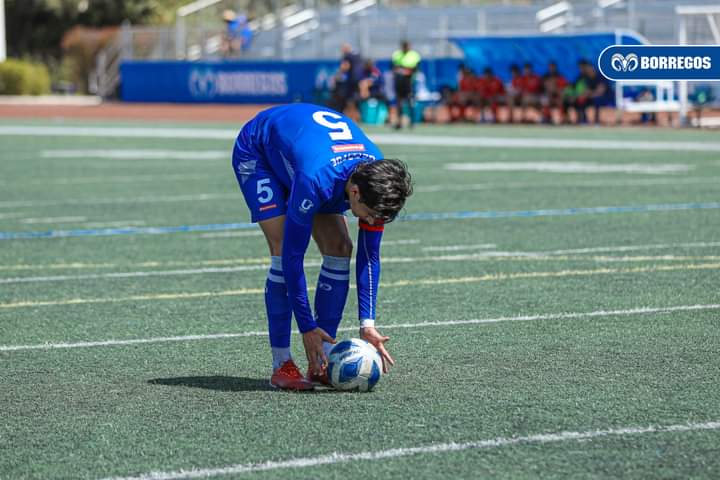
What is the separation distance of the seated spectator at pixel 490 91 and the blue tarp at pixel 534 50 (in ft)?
5.19

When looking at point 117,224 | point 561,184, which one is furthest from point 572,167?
point 117,224

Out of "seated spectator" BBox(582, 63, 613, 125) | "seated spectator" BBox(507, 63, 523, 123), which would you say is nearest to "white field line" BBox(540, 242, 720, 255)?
"seated spectator" BBox(582, 63, 613, 125)

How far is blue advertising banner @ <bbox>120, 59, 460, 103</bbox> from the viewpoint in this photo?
41.0 meters

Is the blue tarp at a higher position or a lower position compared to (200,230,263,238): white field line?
higher

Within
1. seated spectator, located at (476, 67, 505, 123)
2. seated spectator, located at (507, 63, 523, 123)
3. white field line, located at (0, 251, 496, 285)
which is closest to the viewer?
white field line, located at (0, 251, 496, 285)

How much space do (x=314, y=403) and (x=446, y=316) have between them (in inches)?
95.1

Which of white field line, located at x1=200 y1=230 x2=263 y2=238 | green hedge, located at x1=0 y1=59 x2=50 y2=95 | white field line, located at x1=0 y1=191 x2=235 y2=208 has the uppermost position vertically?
green hedge, located at x1=0 y1=59 x2=50 y2=95

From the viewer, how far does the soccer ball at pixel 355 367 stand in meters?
6.52

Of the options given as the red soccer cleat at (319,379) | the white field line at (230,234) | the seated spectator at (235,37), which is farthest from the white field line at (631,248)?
the seated spectator at (235,37)

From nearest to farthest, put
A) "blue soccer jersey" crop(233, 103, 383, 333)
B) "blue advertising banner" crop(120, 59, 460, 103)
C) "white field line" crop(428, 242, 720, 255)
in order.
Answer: "blue soccer jersey" crop(233, 103, 383, 333) < "white field line" crop(428, 242, 720, 255) < "blue advertising banner" crop(120, 59, 460, 103)

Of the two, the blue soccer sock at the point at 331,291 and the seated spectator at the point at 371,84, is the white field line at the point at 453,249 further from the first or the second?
the seated spectator at the point at 371,84

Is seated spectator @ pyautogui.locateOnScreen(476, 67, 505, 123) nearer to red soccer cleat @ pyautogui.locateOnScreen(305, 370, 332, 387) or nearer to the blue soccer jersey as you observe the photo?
the blue soccer jersey

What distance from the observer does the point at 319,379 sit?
22.1 feet

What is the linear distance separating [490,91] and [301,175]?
30.4m
